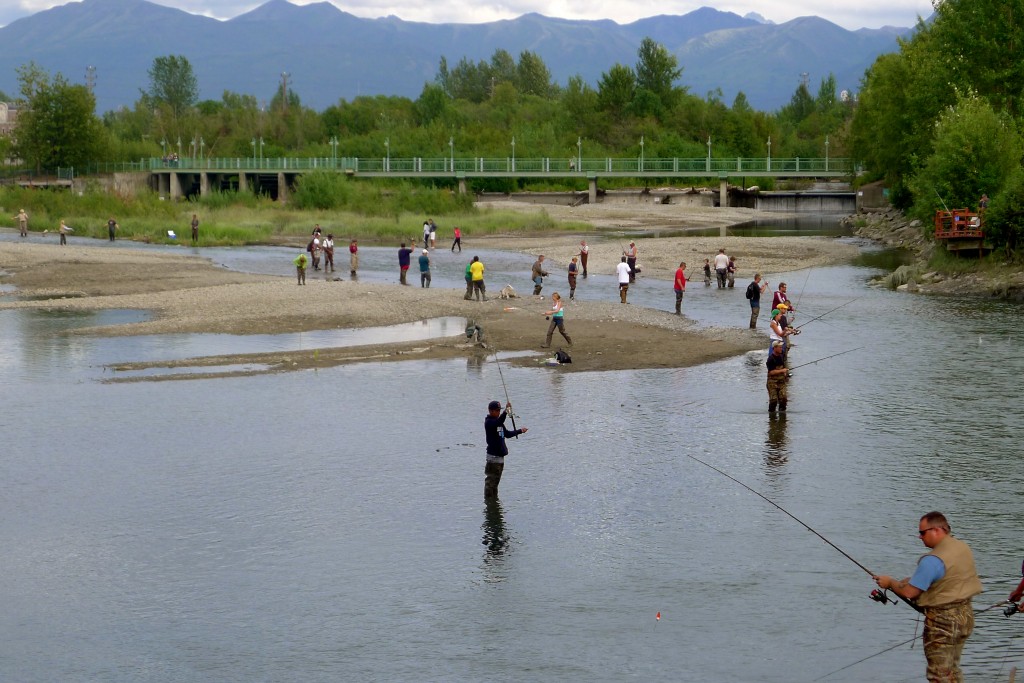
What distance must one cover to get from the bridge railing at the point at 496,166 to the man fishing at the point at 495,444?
3658 inches

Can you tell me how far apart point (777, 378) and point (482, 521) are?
→ 867cm

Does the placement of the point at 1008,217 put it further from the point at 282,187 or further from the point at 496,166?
the point at 282,187

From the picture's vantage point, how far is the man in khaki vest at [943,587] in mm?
10008

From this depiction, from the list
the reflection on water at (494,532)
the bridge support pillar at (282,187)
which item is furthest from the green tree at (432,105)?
the reflection on water at (494,532)

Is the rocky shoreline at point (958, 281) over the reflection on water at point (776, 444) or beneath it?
over

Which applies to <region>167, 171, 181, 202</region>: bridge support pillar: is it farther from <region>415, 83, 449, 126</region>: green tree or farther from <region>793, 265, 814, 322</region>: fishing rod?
<region>793, 265, 814, 322</region>: fishing rod

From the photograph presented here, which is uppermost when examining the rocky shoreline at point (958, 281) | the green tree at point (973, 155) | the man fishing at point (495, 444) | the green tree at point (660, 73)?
the green tree at point (660, 73)

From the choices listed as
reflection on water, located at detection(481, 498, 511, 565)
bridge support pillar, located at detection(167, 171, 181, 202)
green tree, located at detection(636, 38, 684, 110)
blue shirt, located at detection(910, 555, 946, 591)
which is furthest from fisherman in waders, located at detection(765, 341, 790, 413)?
green tree, located at detection(636, 38, 684, 110)

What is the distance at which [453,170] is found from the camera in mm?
113875

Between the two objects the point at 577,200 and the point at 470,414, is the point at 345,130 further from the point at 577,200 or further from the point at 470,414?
the point at 470,414

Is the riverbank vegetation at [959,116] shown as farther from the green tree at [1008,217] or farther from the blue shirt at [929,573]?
the blue shirt at [929,573]

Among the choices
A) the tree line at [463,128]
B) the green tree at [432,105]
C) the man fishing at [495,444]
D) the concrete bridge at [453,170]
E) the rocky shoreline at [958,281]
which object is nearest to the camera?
the man fishing at [495,444]

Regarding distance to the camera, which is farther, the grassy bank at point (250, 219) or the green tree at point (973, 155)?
the grassy bank at point (250, 219)

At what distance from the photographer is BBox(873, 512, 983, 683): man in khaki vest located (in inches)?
394
